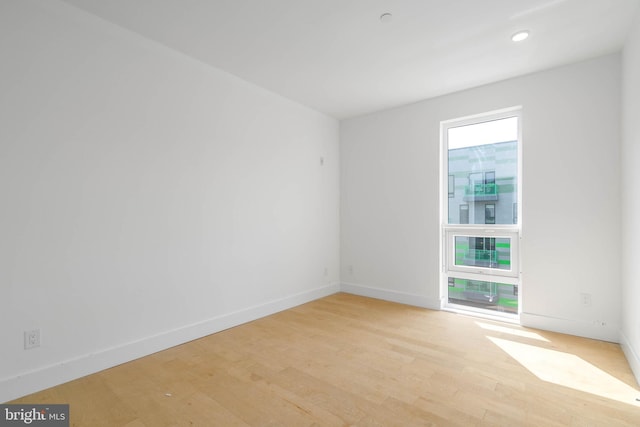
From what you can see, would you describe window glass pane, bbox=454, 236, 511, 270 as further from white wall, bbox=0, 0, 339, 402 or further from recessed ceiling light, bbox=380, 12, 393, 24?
recessed ceiling light, bbox=380, 12, 393, 24

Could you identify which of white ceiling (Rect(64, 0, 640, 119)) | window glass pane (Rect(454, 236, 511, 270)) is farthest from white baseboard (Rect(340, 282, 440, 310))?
white ceiling (Rect(64, 0, 640, 119))

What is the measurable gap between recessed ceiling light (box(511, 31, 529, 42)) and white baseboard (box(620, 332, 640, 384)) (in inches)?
105

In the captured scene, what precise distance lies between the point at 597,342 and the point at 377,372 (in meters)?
2.27

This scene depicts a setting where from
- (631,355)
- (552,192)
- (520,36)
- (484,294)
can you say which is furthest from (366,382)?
(520,36)

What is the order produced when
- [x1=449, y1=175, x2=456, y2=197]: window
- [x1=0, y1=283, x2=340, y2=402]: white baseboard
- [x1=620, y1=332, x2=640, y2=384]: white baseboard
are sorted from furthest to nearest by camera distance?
[x1=449, y1=175, x2=456, y2=197]: window
[x1=620, y1=332, x2=640, y2=384]: white baseboard
[x1=0, y1=283, x2=340, y2=402]: white baseboard

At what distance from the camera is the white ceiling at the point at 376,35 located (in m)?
2.22

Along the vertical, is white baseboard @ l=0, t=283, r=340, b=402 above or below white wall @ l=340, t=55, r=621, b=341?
below

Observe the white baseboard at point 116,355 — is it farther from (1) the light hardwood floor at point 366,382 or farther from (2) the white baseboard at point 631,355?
(2) the white baseboard at point 631,355

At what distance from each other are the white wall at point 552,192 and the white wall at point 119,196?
1.86 m

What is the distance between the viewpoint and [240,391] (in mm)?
2109

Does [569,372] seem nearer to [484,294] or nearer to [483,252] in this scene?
[484,294]

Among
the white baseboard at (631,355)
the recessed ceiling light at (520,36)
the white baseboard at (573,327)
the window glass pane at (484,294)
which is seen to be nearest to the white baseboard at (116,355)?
the window glass pane at (484,294)

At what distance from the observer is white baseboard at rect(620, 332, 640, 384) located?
2207 mm

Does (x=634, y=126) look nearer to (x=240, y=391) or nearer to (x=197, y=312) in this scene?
(x=240, y=391)
